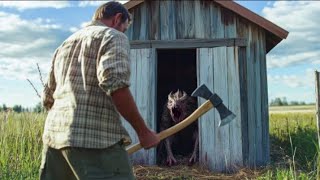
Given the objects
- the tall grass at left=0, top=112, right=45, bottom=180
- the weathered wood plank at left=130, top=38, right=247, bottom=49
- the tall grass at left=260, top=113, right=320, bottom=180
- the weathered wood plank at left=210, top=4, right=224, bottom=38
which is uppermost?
the weathered wood plank at left=210, top=4, right=224, bottom=38

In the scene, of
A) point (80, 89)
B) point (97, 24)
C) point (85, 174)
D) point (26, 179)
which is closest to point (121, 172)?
point (85, 174)

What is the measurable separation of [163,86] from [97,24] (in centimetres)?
924

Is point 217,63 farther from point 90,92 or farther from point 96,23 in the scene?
point 90,92

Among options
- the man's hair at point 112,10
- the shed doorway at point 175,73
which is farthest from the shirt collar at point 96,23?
the shed doorway at point 175,73

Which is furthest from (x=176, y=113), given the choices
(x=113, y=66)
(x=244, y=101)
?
(x=113, y=66)

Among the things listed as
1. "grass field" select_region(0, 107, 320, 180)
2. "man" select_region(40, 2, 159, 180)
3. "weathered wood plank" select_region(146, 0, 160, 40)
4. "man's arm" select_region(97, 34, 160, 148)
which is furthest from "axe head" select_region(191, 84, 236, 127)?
"weathered wood plank" select_region(146, 0, 160, 40)

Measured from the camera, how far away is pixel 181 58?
12.8 meters

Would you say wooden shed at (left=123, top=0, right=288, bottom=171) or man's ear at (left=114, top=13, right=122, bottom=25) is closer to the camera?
man's ear at (left=114, top=13, right=122, bottom=25)

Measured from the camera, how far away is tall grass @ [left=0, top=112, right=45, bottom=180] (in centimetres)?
639

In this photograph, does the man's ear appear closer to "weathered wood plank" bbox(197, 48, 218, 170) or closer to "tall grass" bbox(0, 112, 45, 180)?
"tall grass" bbox(0, 112, 45, 180)

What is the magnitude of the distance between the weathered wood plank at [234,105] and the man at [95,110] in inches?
224

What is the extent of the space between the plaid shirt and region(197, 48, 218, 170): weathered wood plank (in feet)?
18.4

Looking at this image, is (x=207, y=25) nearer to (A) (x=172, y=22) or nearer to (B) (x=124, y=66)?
(A) (x=172, y=22)

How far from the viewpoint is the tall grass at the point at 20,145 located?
6.39m
